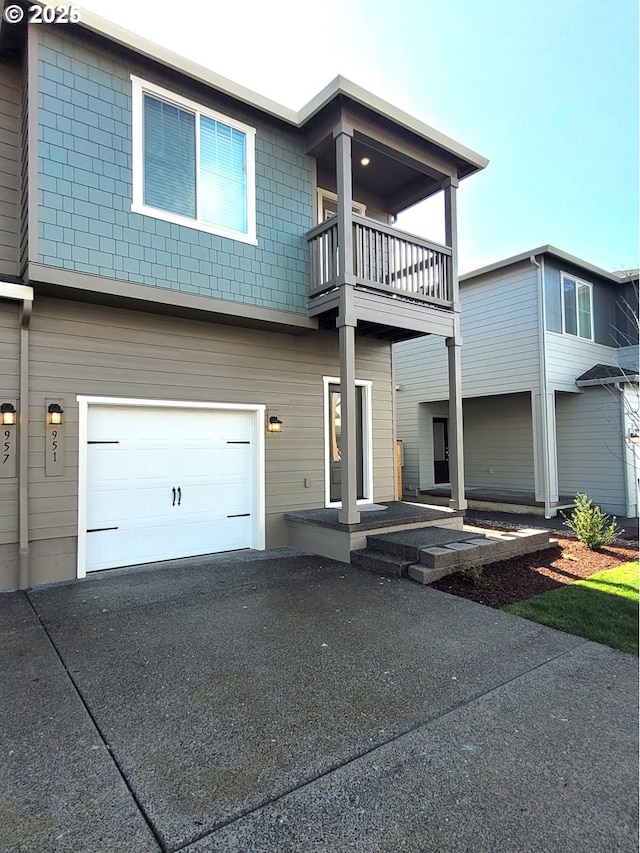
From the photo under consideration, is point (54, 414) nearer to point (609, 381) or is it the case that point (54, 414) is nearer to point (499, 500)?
point (499, 500)

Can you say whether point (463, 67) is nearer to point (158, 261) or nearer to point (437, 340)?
point (437, 340)

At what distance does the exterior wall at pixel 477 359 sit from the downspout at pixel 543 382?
0.11m

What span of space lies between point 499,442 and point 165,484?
9.84m

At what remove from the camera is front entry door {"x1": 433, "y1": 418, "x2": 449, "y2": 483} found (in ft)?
45.5

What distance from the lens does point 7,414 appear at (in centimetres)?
511

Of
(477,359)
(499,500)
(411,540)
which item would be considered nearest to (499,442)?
(499,500)

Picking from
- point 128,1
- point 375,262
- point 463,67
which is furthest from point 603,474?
point 128,1

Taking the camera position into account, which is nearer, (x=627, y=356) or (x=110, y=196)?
(x=110, y=196)

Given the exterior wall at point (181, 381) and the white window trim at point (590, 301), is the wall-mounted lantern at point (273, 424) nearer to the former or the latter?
the exterior wall at point (181, 381)

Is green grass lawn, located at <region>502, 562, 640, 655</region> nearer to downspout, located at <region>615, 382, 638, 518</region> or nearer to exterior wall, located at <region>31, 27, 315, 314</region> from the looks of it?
exterior wall, located at <region>31, 27, 315, 314</region>

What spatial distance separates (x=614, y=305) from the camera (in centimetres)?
1285

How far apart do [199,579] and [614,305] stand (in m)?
12.9

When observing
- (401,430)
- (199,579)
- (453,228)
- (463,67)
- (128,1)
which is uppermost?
(463,67)

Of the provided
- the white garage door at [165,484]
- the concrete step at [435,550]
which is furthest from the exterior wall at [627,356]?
the white garage door at [165,484]
